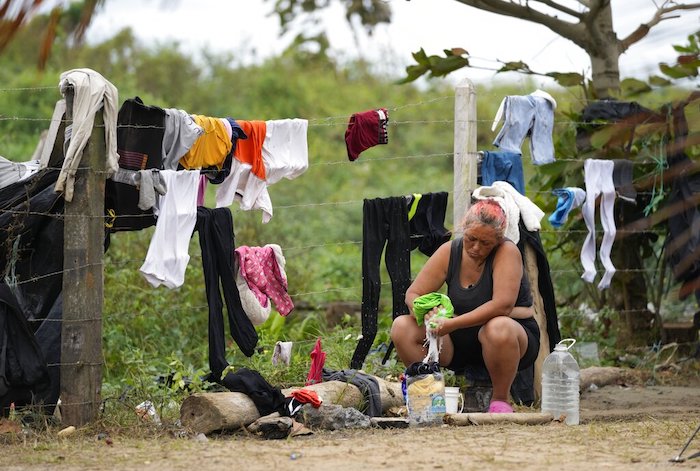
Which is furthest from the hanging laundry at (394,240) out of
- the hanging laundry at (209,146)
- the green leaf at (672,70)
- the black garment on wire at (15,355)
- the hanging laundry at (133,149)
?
the green leaf at (672,70)

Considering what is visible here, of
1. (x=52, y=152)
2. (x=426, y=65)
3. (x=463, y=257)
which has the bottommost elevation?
(x=463, y=257)

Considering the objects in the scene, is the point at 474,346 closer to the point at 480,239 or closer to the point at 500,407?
the point at 500,407

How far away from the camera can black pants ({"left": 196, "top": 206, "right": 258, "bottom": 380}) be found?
18.2ft

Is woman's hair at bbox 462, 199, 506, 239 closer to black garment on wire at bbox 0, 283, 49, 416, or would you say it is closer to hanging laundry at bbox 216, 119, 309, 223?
hanging laundry at bbox 216, 119, 309, 223

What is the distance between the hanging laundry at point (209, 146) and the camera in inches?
221

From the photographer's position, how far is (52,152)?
529 cm

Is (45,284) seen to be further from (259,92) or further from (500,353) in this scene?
(259,92)

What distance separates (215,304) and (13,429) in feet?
4.19

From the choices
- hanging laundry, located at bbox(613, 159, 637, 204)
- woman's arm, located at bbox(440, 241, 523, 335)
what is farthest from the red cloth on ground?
hanging laundry, located at bbox(613, 159, 637, 204)

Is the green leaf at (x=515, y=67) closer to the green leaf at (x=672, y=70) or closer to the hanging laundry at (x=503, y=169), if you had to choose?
the hanging laundry at (x=503, y=169)

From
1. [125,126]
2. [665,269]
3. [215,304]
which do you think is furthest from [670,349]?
[125,126]

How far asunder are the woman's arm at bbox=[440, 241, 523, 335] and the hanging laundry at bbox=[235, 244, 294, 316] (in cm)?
107

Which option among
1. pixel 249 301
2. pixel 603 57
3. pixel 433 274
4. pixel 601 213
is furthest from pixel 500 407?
pixel 603 57

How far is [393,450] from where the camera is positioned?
14.6 feet
